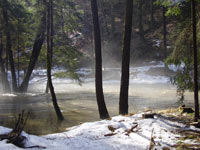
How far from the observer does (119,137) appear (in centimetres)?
579

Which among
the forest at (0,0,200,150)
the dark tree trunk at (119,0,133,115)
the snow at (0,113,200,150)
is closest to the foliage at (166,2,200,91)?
the forest at (0,0,200,150)

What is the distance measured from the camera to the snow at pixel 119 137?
511 cm

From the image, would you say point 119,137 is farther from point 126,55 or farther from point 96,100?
point 96,100

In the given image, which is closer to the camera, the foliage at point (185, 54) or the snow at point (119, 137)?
the snow at point (119, 137)

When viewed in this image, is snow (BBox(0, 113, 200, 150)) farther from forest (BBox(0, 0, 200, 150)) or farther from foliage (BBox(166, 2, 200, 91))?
foliage (BBox(166, 2, 200, 91))

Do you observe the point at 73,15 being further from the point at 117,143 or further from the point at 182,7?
the point at 117,143

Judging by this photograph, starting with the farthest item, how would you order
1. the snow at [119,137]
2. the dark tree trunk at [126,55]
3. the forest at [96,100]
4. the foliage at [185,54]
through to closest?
the dark tree trunk at [126,55], the foliage at [185,54], the forest at [96,100], the snow at [119,137]

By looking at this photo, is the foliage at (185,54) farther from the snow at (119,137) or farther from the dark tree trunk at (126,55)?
the snow at (119,137)

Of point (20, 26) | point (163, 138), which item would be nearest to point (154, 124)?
point (163, 138)

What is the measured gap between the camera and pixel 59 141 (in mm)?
5727

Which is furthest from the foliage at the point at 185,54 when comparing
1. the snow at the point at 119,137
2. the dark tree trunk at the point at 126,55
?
the snow at the point at 119,137

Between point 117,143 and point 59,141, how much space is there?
4.90ft

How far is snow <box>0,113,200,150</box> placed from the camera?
5.11 m

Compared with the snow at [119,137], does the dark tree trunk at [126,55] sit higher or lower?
higher
